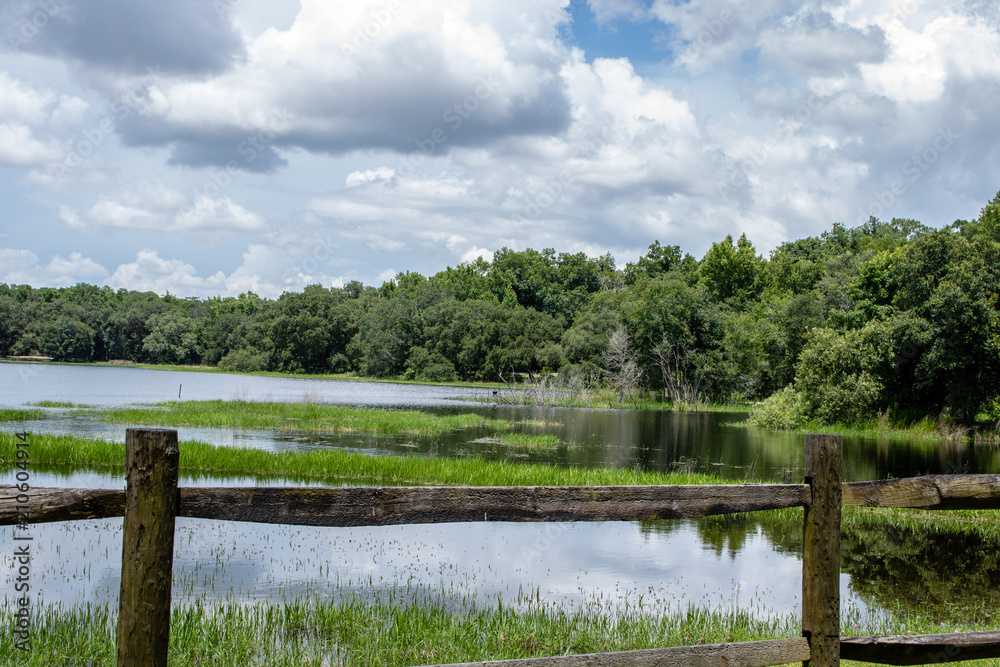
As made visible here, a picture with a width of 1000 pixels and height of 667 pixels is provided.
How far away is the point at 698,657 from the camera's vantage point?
12.6 feet

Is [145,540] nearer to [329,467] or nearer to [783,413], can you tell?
[329,467]

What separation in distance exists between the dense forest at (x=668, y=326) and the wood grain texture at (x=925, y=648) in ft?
126

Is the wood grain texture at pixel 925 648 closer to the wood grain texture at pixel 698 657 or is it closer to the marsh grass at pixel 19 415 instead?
the wood grain texture at pixel 698 657

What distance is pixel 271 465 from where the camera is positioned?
20031 mm

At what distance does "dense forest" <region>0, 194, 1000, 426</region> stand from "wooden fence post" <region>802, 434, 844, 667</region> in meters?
38.7

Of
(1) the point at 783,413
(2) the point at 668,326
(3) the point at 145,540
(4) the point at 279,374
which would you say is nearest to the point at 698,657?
(3) the point at 145,540

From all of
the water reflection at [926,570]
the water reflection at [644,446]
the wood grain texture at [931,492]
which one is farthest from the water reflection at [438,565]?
the water reflection at [644,446]

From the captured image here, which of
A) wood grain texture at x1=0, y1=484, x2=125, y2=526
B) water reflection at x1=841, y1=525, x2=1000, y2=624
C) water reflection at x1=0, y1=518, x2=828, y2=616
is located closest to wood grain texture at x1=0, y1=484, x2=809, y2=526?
wood grain texture at x1=0, y1=484, x2=125, y2=526

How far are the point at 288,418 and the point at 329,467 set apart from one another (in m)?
16.1

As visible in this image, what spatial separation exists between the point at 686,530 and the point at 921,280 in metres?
30.9

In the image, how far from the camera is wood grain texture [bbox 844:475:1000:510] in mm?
4141

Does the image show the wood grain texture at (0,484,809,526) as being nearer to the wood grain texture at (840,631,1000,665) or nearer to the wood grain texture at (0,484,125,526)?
the wood grain texture at (0,484,125,526)

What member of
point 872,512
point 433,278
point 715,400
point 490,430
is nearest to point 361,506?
point 872,512

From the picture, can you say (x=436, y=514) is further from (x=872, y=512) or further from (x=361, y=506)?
(x=872, y=512)
